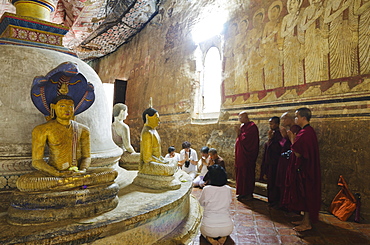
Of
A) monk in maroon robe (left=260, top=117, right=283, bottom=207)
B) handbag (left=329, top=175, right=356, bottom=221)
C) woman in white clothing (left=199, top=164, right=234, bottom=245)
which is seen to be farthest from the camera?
monk in maroon robe (left=260, top=117, right=283, bottom=207)

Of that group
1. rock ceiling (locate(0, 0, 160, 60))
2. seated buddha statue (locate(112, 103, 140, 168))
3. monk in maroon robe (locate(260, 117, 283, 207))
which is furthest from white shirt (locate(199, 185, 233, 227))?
rock ceiling (locate(0, 0, 160, 60))

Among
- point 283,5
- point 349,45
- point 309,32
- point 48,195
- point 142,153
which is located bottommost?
point 48,195

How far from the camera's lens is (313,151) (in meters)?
3.65

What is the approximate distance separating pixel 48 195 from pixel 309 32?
17.8 ft

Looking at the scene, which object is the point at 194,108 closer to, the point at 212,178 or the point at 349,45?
the point at 349,45

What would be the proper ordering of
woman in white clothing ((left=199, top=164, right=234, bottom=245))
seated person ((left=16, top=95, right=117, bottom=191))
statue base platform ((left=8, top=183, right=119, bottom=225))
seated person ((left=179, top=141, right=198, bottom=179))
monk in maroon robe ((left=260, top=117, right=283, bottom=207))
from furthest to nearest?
seated person ((left=179, top=141, right=198, bottom=179)) → monk in maroon robe ((left=260, top=117, right=283, bottom=207)) → woman in white clothing ((left=199, top=164, right=234, bottom=245)) → seated person ((left=16, top=95, right=117, bottom=191)) → statue base platform ((left=8, top=183, right=119, bottom=225))

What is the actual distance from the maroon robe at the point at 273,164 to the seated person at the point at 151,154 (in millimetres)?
2098

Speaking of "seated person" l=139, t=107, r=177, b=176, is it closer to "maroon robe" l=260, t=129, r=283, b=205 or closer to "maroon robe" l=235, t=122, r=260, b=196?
"maroon robe" l=235, t=122, r=260, b=196

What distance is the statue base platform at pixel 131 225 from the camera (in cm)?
202

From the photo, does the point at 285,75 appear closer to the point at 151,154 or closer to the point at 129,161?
the point at 151,154

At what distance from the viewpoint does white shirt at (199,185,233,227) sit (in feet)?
9.21

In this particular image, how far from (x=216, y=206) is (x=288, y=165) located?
6.07 feet

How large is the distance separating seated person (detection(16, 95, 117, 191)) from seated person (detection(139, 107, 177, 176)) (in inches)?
36.2

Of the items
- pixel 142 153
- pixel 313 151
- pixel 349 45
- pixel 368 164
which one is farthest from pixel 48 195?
pixel 349 45
